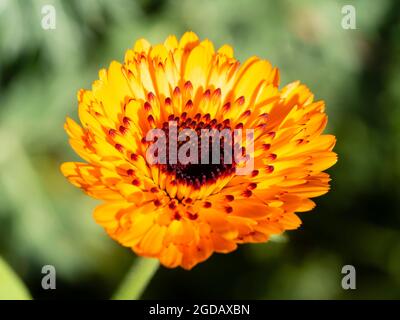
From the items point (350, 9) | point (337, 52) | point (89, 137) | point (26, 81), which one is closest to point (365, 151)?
point (337, 52)

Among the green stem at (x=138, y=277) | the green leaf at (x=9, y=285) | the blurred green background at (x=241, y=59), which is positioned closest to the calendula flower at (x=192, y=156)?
the green stem at (x=138, y=277)

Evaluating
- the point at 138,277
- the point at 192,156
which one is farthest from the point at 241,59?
the point at 138,277

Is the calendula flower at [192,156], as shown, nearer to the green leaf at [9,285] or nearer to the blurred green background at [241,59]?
the green leaf at [9,285]

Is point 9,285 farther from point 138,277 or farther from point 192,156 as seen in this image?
point 192,156

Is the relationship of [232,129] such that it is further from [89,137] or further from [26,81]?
[26,81]

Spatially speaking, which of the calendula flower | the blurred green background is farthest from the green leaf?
the blurred green background

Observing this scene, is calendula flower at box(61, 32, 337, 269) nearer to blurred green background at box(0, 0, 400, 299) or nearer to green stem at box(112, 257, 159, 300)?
green stem at box(112, 257, 159, 300)
